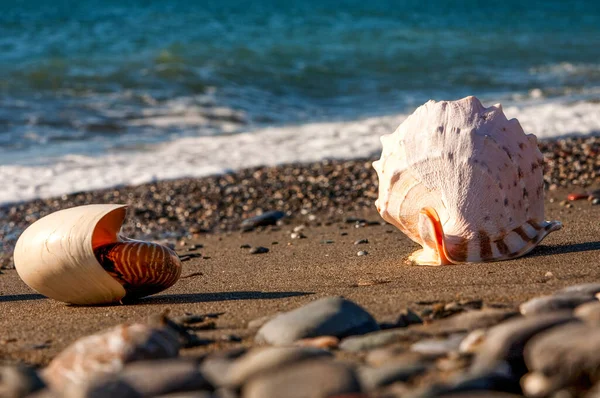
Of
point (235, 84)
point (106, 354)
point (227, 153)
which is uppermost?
point (235, 84)

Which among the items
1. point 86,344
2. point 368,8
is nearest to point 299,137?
point 86,344

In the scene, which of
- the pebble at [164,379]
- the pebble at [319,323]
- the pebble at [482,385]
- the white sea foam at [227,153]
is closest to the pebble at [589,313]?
the pebble at [482,385]

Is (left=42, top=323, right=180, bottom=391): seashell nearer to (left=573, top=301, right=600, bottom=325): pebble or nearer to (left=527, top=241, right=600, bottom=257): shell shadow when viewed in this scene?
(left=573, top=301, right=600, bottom=325): pebble

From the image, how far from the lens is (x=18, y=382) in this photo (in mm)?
2111

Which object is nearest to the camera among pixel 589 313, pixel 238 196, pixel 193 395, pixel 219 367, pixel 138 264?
pixel 193 395

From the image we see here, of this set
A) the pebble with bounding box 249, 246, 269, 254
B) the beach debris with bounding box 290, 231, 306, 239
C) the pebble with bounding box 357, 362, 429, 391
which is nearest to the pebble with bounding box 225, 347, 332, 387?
the pebble with bounding box 357, 362, 429, 391

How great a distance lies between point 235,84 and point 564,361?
11.6 metres

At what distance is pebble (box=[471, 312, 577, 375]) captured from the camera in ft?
7.23

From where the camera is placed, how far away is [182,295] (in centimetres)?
376

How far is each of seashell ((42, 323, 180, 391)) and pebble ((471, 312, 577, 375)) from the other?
87 centimetres

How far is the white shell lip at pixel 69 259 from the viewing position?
11.1 feet

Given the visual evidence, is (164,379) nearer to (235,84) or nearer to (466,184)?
(466,184)

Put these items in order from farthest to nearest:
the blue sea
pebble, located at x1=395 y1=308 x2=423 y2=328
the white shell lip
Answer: the blue sea < the white shell lip < pebble, located at x1=395 y1=308 x2=423 y2=328

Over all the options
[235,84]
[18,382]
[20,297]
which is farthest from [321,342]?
[235,84]
